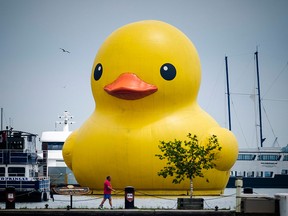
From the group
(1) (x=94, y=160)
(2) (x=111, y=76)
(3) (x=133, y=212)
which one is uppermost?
(2) (x=111, y=76)

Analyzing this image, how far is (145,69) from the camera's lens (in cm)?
3747

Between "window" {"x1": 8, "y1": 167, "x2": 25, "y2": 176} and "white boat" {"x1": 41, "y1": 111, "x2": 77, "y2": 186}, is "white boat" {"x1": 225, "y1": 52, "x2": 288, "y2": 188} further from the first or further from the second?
"window" {"x1": 8, "y1": 167, "x2": 25, "y2": 176}

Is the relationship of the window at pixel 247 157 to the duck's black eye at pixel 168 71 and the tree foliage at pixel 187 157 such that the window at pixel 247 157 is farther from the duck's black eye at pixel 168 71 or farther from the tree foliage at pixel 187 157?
the duck's black eye at pixel 168 71

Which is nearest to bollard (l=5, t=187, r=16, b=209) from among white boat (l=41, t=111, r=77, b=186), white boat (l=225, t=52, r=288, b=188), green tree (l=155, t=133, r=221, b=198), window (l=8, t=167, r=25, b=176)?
green tree (l=155, t=133, r=221, b=198)

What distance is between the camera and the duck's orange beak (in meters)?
36.8

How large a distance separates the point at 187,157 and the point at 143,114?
137 inches

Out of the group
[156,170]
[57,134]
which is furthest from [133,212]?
[57,134]

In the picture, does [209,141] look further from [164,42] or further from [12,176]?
[12,176]

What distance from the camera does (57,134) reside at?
60250 mm

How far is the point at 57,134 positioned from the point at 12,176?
19205mm

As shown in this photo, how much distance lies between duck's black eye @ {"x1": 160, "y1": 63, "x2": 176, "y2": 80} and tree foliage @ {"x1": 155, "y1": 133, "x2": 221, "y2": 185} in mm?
2655

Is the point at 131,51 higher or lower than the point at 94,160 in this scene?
higher

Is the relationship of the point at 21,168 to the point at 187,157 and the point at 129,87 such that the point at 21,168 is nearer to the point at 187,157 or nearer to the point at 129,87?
the point at 129,87

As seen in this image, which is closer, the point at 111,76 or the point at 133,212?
the point at 133,212
